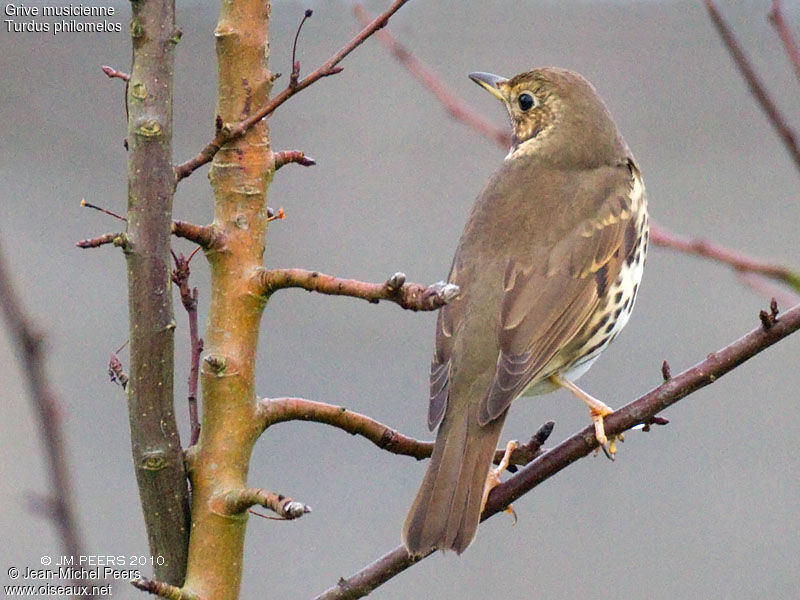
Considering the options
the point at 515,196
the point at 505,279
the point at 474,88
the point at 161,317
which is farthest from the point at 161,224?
the point at 474,88

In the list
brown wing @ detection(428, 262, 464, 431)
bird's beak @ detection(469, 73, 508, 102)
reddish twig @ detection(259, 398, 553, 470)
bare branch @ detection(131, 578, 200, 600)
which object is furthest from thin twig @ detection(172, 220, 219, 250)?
bird's beak @ detection(469, 73, 508, 102)

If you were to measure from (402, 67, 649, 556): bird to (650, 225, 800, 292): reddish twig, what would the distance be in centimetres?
32

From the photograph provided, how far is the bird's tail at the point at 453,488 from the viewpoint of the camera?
8.28 ft

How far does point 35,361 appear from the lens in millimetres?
1090

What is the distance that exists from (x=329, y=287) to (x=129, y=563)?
2.68 feet

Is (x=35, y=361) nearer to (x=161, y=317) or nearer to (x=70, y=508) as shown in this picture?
(x=70, y=508)

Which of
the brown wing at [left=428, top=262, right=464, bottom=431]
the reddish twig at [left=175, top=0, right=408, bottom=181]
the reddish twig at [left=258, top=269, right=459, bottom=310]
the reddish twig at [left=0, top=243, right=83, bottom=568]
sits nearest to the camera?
the reddish twig at [left=0, top=243, right=83, bottom=568]

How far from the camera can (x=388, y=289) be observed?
1.77 m

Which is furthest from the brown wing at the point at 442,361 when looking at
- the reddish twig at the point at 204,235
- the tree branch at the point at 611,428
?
the reddish twig at the point at 204,235

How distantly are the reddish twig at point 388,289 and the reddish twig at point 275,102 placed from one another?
9.8 inches

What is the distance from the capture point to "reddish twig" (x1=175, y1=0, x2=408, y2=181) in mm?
1919

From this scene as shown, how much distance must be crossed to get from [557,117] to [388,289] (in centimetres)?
214

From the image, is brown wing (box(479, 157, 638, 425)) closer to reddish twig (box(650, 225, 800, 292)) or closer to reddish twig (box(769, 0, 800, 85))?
reddish twig (box(650, 225, 800, 292))

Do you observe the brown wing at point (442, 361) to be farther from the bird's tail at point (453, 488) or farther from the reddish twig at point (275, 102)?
the reddish twig at point (275, 102)
